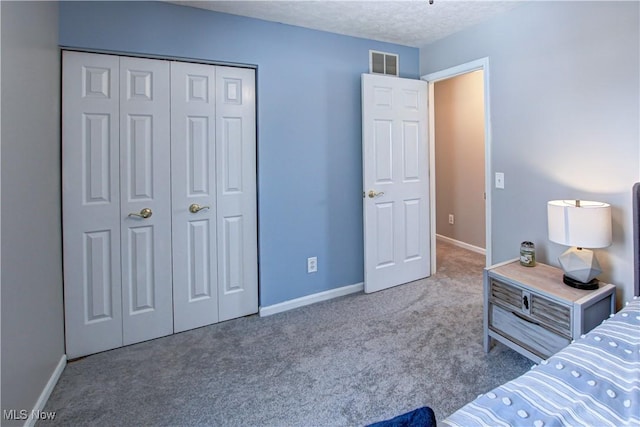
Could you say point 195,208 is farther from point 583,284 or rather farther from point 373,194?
point 583,284

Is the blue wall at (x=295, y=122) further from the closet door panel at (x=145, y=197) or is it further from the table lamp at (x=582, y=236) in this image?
the table lamp at (x=582, y=236)

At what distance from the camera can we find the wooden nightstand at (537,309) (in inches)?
66.1

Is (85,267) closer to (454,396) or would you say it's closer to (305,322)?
(305,322)

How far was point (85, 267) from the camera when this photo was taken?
2137mm

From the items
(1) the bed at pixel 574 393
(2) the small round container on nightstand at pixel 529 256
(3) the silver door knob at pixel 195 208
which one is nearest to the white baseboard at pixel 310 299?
(3) the silver door knob at pixel 195 208

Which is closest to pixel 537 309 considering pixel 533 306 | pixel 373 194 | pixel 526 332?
pixel 533 306

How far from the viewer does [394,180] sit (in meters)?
3.12

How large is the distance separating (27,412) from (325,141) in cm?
247

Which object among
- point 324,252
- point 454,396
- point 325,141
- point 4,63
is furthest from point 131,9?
point 454,396

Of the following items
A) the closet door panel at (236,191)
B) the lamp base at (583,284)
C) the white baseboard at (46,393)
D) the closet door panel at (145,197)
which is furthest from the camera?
the closet door panel at (236,191)

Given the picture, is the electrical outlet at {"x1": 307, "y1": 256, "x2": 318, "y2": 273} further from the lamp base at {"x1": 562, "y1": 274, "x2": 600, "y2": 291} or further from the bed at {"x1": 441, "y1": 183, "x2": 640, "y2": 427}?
the bed at {"x1": 441, "y1": 183, "x2": 640, "y2": 427}

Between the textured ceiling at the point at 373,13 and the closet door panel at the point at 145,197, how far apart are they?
2.10ft

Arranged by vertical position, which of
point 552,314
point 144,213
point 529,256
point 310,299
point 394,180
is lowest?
point 310,299

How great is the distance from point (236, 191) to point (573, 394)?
2229 millimetres
